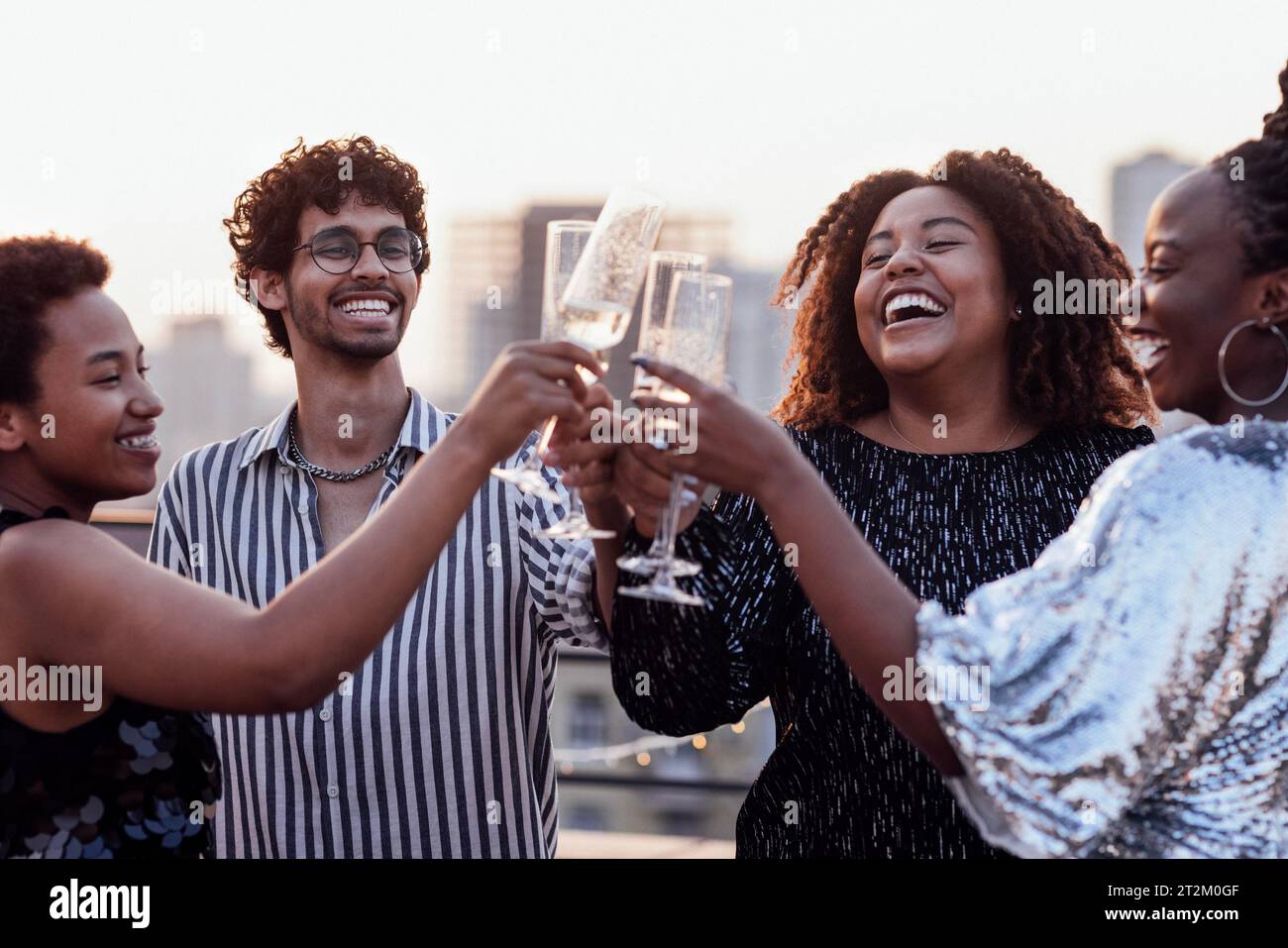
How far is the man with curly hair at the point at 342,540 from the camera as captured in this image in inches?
117

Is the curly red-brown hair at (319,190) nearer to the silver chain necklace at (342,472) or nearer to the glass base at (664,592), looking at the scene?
the silver chain necklace at (342,472)

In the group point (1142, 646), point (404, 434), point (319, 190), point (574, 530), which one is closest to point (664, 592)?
point (574, 530)

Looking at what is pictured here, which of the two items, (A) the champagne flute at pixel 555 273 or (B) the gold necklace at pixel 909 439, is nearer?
(A) the champagne flute at pixel 555 273

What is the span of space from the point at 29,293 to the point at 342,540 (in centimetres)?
113

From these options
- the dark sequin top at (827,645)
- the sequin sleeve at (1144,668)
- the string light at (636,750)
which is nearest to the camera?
the sequin sleeve at (1144,668)

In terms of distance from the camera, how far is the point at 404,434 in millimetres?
3225

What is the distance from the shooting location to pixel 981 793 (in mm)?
1929

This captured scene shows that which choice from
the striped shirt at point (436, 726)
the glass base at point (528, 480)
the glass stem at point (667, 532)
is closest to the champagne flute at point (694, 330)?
the glass stem at point (667, 532)

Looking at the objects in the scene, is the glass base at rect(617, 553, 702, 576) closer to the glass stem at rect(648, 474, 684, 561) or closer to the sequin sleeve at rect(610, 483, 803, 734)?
the glass stem at rect(648, 474, 684, 561)

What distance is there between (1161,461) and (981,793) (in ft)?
1.73

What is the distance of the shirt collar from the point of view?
3.22 meters

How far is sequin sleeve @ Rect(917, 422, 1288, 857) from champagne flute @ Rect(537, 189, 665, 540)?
711 mm
